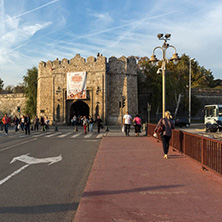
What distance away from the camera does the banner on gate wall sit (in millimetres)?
33562

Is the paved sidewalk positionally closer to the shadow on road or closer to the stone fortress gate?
the shadow on road

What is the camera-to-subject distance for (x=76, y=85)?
111ft

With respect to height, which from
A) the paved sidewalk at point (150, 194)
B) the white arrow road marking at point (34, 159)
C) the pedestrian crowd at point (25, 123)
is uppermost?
the pedestrian crowd at point (25, 123)

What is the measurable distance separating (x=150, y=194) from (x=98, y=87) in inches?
1170

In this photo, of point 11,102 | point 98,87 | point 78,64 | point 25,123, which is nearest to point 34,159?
point 25,123

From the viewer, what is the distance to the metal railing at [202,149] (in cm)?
521

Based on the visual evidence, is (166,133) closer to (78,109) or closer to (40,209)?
(40,209)

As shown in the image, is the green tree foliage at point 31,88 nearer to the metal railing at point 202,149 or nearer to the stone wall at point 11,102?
the stone wall at point 11,102

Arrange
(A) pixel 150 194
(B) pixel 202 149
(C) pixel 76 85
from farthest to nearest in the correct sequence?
1. (C) pixel 76 85
2. (B) pixel 202 149
3. (A) pixel 150 194

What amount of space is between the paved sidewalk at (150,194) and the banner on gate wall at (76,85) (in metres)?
27.4

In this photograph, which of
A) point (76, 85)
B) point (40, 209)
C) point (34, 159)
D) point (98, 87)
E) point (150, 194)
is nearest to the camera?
point (40, 209)

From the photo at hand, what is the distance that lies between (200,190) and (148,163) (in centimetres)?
259

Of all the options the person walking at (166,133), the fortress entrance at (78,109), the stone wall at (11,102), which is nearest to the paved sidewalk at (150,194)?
the person walking at (166,133)

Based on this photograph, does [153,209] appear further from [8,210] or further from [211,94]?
[211,94]
